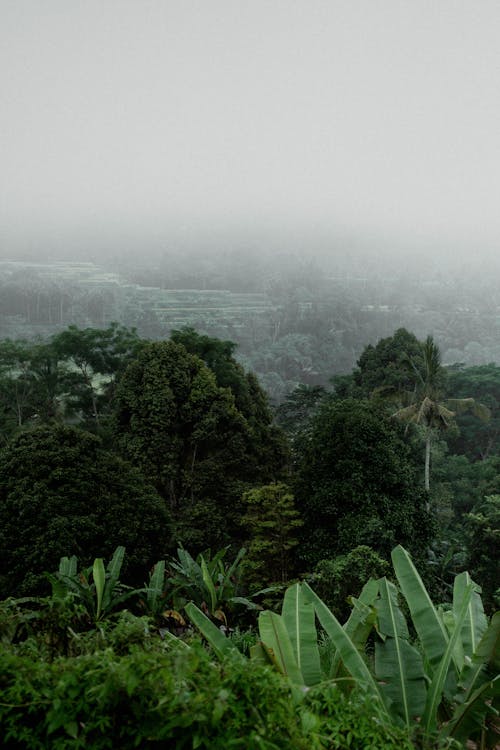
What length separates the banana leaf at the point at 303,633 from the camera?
140 inches

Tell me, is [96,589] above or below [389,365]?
below

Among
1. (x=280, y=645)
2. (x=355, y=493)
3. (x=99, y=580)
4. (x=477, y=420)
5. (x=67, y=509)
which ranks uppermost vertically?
(x=280, y=645)

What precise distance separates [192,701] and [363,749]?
93 cm

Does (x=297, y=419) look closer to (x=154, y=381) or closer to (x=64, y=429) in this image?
(x=154, y=381)

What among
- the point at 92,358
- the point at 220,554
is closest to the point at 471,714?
the point at 220,554

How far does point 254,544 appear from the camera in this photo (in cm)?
1096

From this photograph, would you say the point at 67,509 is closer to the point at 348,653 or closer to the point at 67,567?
the point at 67,567

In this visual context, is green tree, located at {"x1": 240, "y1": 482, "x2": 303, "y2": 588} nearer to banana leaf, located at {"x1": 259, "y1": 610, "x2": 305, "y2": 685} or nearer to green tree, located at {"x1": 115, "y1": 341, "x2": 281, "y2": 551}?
green tree, located at {"x1": 115, "y1": 341, "x2": 281, "y2": 551}

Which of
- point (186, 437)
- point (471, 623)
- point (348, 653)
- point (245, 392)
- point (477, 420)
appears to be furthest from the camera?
point (477, 420)

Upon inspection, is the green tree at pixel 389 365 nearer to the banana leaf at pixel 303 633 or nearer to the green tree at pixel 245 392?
the green tree at pixel 245 392

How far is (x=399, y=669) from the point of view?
370 cm

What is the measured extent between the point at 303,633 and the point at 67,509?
6749 mm

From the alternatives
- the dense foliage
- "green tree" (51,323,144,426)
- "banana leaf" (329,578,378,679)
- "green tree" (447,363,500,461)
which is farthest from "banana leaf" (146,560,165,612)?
"green tree" (447,363,500,461)

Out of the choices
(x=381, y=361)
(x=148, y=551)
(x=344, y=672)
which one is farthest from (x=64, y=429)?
(x=381, y=361)
